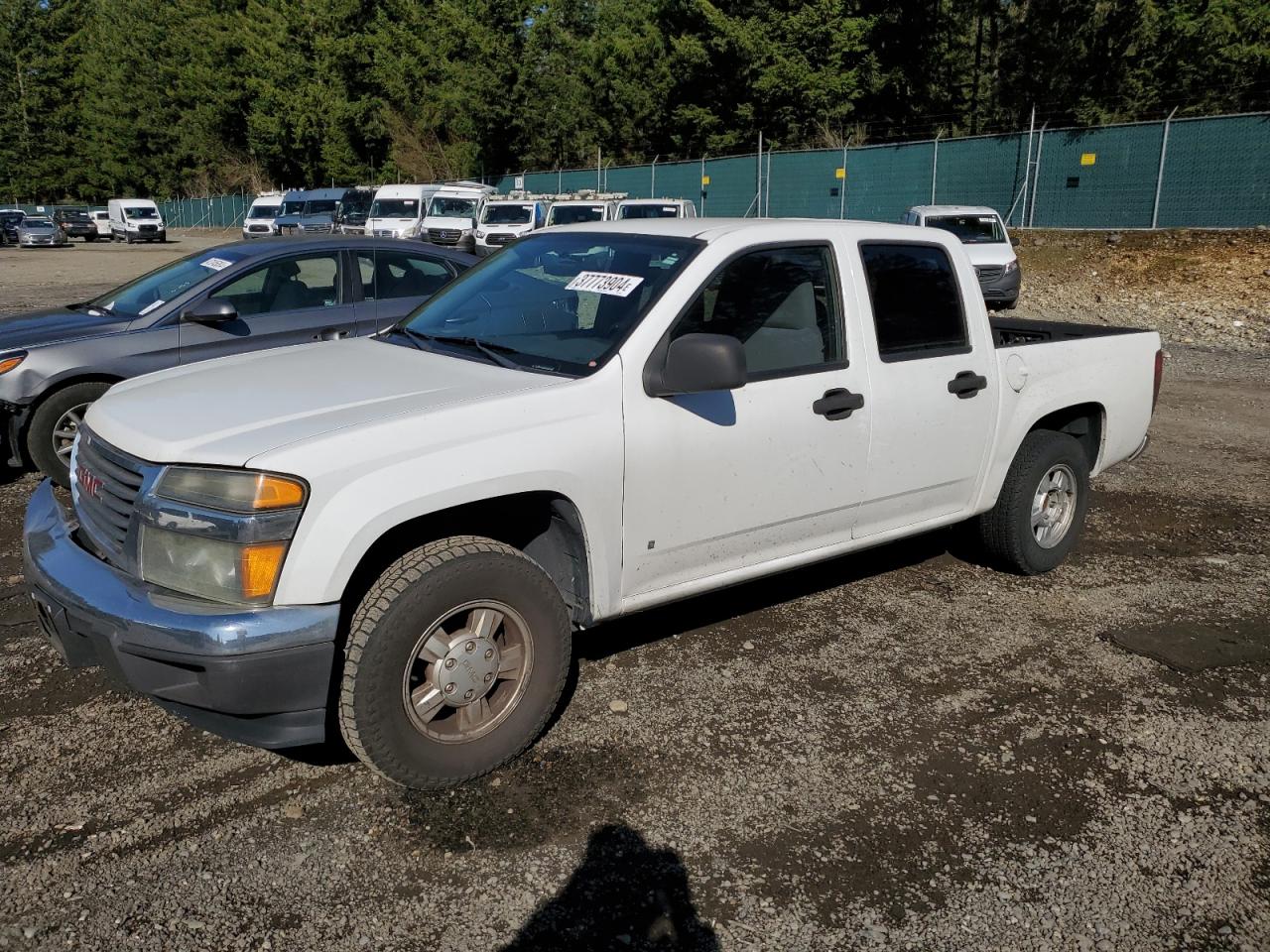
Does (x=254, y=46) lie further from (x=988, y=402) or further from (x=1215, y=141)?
(x=988, y=402)

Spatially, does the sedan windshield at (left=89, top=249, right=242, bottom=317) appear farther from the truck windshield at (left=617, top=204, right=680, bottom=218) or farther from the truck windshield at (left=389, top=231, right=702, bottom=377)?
the truck windshield at (left=617, top=204, right=680, bottom=218)

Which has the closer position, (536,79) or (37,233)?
(37,233)

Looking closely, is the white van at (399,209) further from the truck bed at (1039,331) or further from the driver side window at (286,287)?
the truck bed at (1039,331)

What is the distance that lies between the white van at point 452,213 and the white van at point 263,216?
11.9m

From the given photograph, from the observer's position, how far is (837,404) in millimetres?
4078

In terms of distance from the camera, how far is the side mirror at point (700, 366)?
11.3ft

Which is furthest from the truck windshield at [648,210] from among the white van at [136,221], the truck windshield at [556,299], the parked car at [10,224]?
the parked car at [10,224]

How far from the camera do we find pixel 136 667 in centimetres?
296

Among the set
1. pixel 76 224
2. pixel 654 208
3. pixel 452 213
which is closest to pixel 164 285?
pixel 654 208

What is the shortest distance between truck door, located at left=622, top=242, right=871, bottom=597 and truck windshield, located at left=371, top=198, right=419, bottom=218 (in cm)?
2814

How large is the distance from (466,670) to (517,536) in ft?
1.95

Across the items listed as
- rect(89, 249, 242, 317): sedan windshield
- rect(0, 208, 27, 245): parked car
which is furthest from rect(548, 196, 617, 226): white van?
rect(0, 208, 27, 245): parked car

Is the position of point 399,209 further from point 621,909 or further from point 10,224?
point 10,224

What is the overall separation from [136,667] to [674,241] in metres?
2.38
